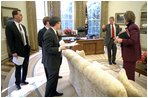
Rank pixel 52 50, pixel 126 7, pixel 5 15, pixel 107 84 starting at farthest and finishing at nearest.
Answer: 1. pixel 126 7
2. pixel 5 15
3. pixel 52 50
4. pixel 107 84

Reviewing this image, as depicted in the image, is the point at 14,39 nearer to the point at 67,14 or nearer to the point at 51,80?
the point at 51,80

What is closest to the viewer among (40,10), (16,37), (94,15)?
(16,37)

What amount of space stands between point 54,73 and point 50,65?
0.46 feet

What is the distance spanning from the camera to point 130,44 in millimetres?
2373

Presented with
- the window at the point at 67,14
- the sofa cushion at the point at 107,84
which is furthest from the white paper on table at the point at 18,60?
the window at the point at 67,14

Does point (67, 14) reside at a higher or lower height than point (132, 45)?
higher

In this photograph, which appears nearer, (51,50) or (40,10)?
(51,50)

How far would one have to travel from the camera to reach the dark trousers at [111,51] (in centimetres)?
451

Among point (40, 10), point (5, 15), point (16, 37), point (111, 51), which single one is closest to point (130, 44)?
point (16, 37)

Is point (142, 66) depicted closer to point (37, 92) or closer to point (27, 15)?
point (37, 92)

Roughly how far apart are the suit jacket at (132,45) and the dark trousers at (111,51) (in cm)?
198

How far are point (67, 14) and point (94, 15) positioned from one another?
132 centimetres

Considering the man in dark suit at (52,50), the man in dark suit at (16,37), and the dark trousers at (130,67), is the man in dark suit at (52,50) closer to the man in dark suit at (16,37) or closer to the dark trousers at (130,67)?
the man in dark suit at (16,37)

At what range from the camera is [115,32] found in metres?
4.54
